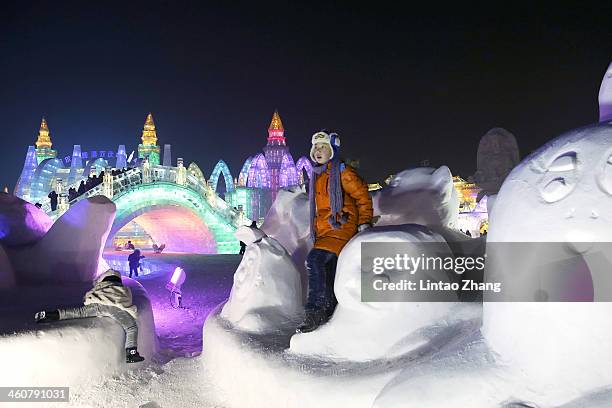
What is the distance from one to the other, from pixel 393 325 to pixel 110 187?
55.3 ft

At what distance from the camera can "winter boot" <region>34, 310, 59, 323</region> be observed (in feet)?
14.9

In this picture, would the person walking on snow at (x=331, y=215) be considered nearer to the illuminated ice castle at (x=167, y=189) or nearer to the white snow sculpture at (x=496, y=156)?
the illuminated ice castle at (x=167, y=189)

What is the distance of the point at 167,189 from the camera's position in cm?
1967

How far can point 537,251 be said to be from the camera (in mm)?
2047

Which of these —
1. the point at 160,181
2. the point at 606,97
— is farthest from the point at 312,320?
the point at 160,181

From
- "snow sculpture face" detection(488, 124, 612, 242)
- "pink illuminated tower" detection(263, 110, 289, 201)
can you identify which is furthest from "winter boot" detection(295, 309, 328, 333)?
"pink illuminated tower" detection(263, 110, 289, 201)

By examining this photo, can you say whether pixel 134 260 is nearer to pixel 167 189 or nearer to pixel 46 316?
pixel 46 316

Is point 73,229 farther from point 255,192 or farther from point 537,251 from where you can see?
point 255,192

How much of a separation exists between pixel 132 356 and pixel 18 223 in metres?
4.14

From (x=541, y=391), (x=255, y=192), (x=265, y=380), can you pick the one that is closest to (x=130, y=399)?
(x=265, y=380)

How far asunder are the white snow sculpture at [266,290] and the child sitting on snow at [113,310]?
129cm

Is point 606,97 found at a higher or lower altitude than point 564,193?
higher

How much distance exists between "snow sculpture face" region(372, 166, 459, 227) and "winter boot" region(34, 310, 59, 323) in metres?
3.13

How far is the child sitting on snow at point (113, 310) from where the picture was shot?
4.73m
